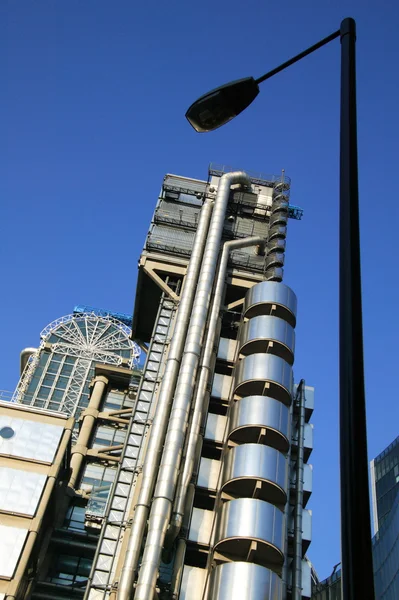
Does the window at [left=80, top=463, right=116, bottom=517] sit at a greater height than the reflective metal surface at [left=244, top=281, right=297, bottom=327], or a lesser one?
lesser

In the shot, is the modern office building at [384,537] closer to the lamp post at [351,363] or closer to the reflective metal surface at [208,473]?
the reflective metal surface at [208,473]

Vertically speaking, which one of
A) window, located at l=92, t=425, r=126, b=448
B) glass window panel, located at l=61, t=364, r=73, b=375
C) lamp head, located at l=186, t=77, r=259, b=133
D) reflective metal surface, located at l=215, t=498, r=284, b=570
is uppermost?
glass window panel, located at l=61, t=364, r=73, b=375

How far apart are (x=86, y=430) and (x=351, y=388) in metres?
66.4

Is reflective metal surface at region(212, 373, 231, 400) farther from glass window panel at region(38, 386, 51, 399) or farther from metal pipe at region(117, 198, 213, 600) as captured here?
glass window panel at region(38, 386, 51, 399)

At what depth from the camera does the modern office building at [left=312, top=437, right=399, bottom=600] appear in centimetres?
7581

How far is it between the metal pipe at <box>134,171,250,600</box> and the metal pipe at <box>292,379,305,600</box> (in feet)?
35.5

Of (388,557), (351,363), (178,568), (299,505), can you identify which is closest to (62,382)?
(388,557)

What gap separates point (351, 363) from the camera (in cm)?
779

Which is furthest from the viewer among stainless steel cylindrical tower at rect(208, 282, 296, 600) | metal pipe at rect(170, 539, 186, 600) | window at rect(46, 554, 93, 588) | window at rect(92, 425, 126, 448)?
window at rect(92, 425, 126, 448)

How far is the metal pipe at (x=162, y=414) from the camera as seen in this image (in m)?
41.5

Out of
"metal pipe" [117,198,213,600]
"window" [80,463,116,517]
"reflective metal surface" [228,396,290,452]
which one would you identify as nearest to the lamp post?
"metal pipe" [117,198,213,600]

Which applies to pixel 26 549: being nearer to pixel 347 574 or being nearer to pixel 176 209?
pixel 176 209

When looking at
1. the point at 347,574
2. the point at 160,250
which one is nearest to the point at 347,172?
the point at 347,574

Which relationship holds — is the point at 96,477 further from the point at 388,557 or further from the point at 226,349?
the point at 388,557
